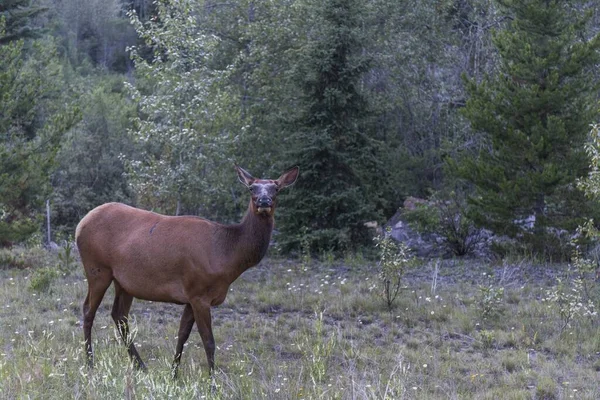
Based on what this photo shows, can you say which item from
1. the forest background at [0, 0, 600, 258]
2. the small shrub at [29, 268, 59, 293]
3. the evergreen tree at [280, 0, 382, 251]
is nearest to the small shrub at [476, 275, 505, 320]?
the forest background at [0, 0, 600, 258]

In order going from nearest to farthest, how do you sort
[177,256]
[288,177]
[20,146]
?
[177,256]
[288,177]
[20,146]

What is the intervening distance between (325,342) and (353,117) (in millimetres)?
7016

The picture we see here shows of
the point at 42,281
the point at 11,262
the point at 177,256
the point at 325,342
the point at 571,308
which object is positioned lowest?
the point at 11,262

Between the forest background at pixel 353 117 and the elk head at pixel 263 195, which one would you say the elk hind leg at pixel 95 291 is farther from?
the forest background at pixel 353 117

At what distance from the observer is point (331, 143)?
1480 centimetres

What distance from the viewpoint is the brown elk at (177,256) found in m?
7.71

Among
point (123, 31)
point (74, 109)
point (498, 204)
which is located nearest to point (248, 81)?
point (74, 109)

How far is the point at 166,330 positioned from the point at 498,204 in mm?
6488

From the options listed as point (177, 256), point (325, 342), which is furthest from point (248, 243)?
point (325, 342)

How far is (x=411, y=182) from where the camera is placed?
63.2 ft

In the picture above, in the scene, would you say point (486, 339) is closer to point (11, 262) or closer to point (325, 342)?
point (325, 342)

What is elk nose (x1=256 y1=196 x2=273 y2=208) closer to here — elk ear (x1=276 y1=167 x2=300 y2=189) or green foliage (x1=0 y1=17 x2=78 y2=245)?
elk ear (x1=276 y1=167 x2=300 y2=189)

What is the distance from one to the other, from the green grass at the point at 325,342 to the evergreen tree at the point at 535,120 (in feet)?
3.53

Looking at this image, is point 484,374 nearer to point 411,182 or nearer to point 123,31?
point 411,182
